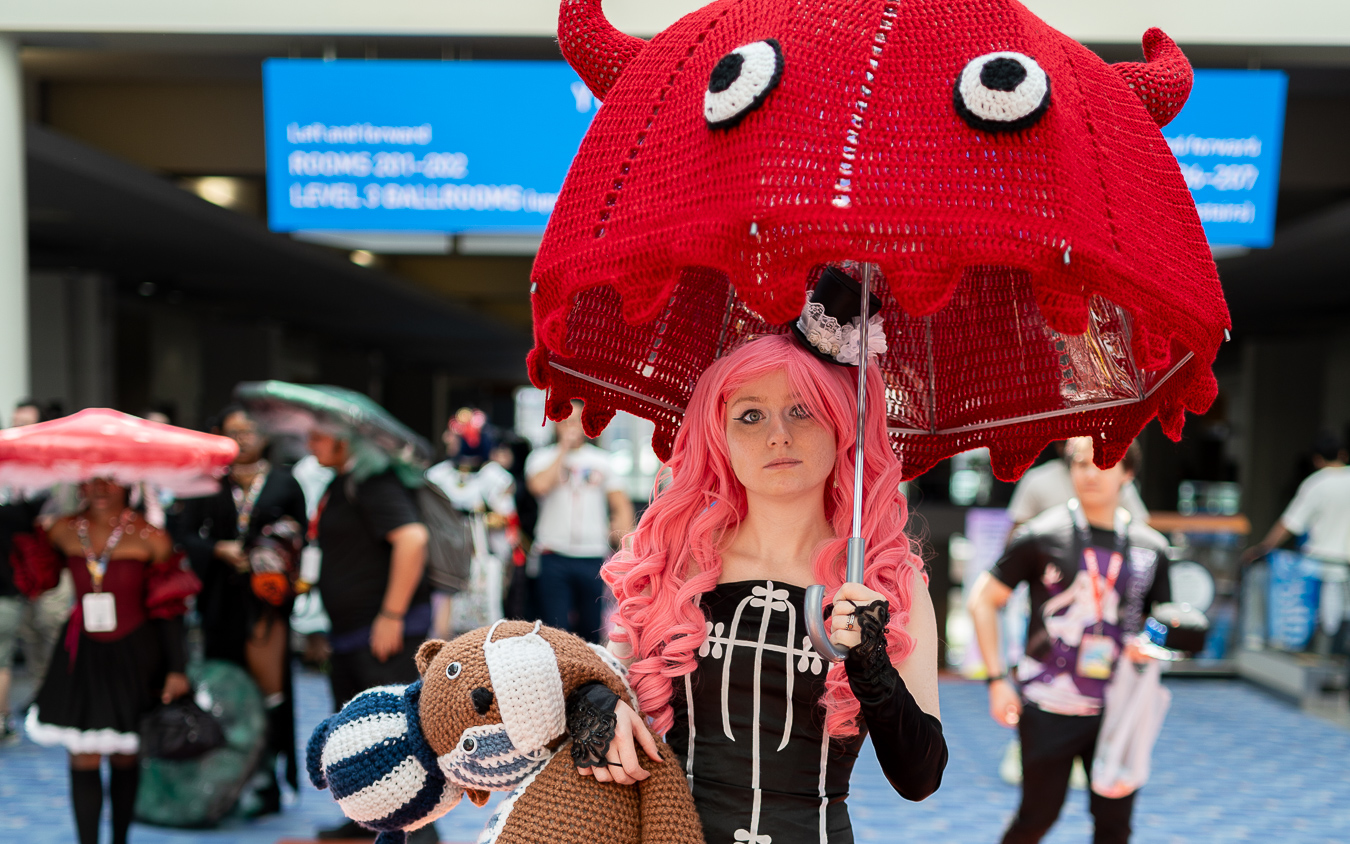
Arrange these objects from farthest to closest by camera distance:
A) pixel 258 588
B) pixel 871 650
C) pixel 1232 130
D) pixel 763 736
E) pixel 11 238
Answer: pixel 11 238 → pixel 1232 130 → pixel 258 588 → pixel 763 736 → pixel 871 650

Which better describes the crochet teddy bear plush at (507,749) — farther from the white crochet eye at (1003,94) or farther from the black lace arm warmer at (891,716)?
the white crochet eye at (1003,94)

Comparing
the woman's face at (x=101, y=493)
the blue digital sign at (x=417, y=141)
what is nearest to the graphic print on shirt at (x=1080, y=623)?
the blue digital sign at (x=417, y=141)

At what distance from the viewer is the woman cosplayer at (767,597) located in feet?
4.83

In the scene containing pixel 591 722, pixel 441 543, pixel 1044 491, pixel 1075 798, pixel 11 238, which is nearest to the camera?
pixel 591 722

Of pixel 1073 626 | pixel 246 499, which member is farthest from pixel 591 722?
pixel 246 499

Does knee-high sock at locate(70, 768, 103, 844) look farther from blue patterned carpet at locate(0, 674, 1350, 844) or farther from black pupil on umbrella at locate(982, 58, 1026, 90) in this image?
black pupil on umbrella at locate(982, 58, 1026, 90)

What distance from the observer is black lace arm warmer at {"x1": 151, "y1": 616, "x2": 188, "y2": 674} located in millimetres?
3762

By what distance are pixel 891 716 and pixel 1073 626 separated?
2188 millimetres

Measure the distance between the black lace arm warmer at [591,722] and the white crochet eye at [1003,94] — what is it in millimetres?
849

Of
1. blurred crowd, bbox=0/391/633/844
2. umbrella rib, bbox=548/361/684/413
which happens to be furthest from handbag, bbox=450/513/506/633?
umbrella rib, bbox=548/361/684/413

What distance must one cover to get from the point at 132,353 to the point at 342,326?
3195 millimetres

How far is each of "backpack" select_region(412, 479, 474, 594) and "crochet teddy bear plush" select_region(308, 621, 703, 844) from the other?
238 centimetres

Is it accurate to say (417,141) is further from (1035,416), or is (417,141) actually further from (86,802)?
(1035,416)

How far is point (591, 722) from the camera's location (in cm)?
135
